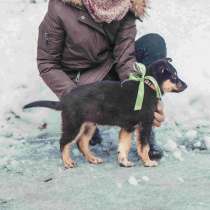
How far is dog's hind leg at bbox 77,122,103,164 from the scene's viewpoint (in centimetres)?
565

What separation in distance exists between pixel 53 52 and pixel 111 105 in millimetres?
807

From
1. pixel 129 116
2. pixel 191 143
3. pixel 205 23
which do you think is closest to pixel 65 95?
pixel 129 116

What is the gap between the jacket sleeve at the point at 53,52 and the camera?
5.83m

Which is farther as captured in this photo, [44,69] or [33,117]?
[33,117]

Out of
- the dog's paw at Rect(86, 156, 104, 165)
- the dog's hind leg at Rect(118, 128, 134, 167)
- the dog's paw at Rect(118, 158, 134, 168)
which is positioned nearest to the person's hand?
the dog's hind leg at Rect(118, 128, 134, 167)

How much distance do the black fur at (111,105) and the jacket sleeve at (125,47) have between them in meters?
0.53

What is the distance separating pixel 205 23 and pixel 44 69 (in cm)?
285

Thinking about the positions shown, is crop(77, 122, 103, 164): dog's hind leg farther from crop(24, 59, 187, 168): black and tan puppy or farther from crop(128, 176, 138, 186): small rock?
crop(128, 176, 138, 186): small rock

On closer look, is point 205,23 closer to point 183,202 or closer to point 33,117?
point 33,117

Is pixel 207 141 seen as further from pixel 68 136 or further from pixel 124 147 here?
pixel 68 136

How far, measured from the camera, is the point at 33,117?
7027 millimetres

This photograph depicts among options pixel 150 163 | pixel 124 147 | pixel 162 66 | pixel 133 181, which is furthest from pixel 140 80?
pixel 133 181

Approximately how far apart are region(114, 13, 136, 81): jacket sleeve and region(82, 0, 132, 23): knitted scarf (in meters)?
0.30

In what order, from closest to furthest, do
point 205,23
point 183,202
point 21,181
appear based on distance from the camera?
point 183,202 → point 21,181 → point 205,23
